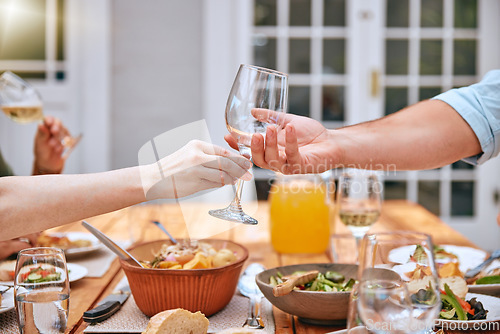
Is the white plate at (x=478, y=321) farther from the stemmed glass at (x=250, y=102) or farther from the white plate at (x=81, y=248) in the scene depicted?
the white plate at (x=81, y=248)

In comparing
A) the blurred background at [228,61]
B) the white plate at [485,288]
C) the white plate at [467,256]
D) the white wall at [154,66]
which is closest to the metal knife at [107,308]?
the white plate at [485,288]

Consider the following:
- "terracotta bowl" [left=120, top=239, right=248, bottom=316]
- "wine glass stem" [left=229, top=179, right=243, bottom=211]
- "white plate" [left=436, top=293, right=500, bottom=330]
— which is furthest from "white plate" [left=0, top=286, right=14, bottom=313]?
"white plate" [left=436, top=293, right=500, bottom=330]

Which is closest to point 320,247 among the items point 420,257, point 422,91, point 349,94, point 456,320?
point 456,320

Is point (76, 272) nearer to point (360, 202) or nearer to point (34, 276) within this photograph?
point (34, 276)

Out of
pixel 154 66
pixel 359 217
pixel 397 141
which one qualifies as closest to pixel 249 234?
pixel 359 217

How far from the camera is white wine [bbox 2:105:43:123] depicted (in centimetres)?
177

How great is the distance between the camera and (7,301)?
99 centimetres

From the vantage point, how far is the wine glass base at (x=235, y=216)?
903 millimetres

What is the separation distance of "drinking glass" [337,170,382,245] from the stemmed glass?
482 mm

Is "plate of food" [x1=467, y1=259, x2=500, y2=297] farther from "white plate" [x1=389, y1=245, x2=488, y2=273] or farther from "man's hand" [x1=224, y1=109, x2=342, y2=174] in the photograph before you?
"man's hand" [x1=224, y1=109, x2=342, y2=174]

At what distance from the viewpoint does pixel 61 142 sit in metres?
1.81

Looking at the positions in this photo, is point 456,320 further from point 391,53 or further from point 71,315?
point 391,53

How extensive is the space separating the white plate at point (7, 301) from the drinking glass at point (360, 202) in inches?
30.3

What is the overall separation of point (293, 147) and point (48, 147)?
40.5 inches
